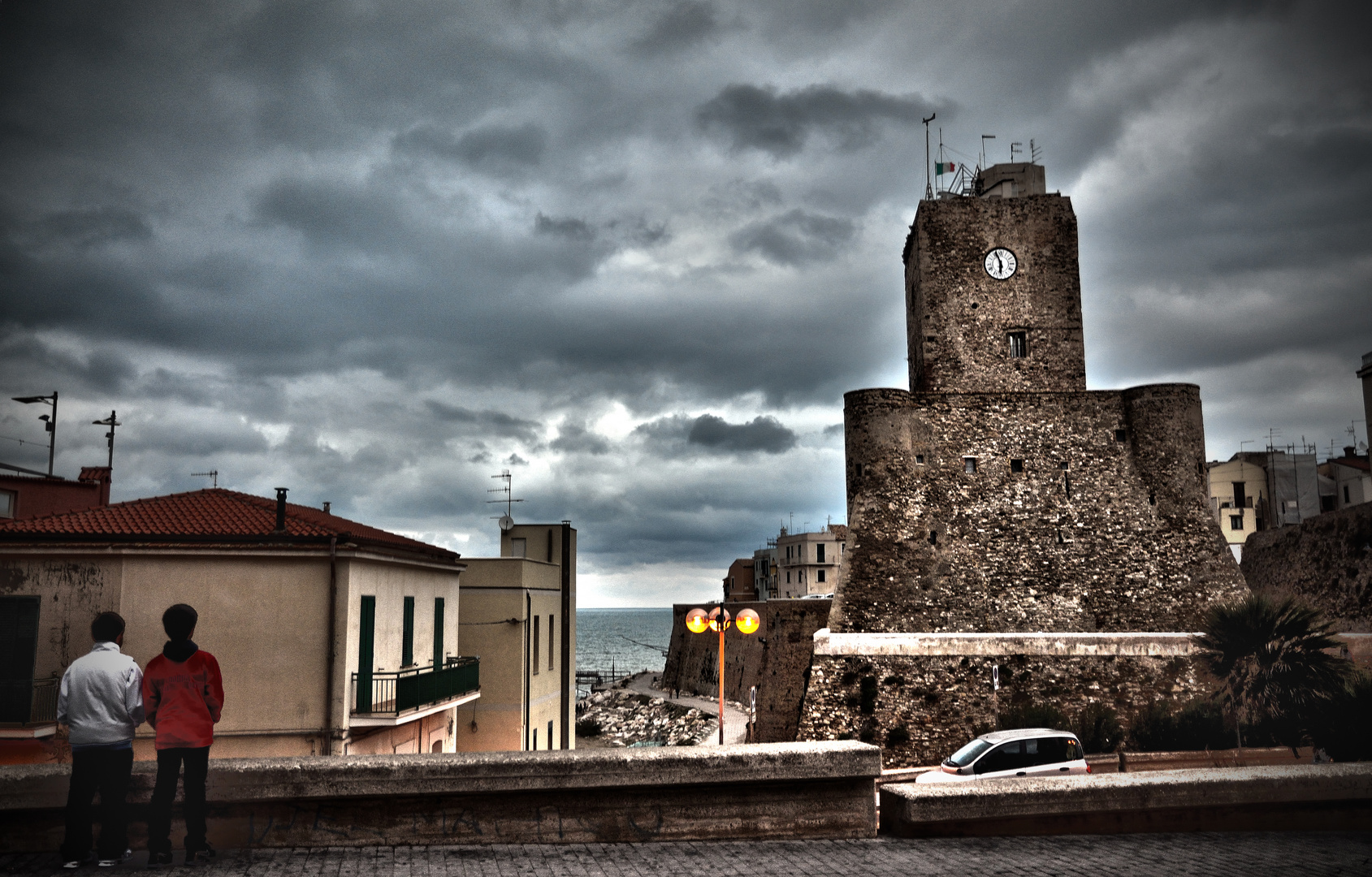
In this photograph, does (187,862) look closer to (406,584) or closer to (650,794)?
(650,794)

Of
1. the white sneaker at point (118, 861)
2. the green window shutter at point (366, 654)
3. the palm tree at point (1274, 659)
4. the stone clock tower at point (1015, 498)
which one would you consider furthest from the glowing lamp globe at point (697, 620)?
the palm tree at point (1274, 659)

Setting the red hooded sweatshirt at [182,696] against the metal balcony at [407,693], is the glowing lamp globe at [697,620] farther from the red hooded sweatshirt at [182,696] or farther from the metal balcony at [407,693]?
the red hooded sweatshirt at [182,696]

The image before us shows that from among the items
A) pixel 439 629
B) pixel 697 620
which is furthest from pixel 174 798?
pixel 439 629

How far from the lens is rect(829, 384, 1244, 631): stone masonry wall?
2603 cm

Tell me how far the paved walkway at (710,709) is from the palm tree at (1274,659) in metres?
13.9

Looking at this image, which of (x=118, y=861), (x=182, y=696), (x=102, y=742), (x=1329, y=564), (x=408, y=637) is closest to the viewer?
(x=118, y=861)

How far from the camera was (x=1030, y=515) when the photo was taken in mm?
27156

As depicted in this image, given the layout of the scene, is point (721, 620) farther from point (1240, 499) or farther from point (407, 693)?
point (1240, 499)

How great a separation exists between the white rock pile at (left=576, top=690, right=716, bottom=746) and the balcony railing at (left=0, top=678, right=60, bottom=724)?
1372 inches

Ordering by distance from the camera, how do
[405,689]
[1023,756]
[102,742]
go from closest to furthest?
[102,742]
[1023,756]
[405,689]

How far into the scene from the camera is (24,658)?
44.0 feet

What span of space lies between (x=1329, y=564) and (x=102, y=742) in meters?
37.2

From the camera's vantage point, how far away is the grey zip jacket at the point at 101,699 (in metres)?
5.68

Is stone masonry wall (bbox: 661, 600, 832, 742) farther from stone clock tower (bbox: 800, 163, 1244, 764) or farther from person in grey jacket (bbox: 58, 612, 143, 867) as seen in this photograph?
person in grey jacket (bbox: 58, 612, 143, 867)
